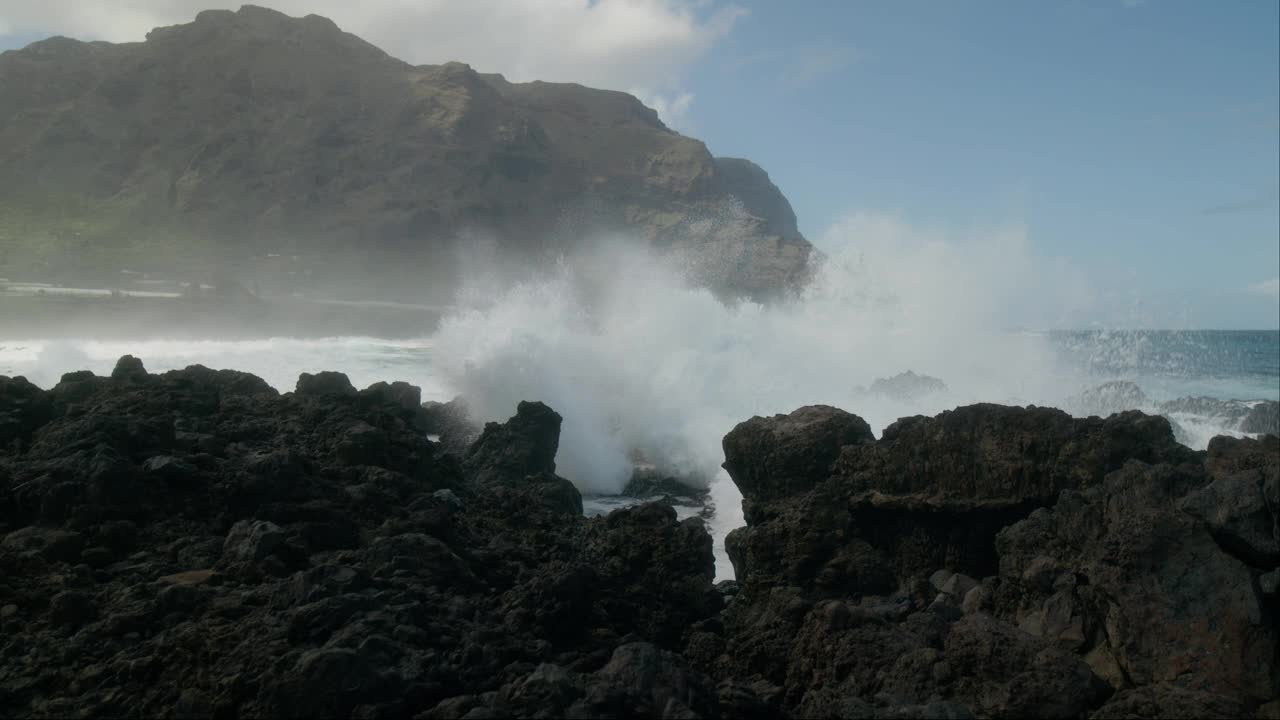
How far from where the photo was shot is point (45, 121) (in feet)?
217

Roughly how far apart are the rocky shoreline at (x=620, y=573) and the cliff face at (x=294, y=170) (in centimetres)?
5146

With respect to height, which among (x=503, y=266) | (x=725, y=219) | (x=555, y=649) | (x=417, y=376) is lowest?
(x=555, y=649)

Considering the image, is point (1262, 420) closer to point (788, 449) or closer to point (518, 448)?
point (518, 448)

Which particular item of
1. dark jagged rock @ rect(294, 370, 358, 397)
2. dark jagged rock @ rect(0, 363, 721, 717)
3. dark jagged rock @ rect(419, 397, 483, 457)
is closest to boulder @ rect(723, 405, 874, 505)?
dark jagged rock @ rect(0, 363, 721, 717)

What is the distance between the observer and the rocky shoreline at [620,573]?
12.1 feet

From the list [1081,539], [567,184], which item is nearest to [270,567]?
[1081,539]

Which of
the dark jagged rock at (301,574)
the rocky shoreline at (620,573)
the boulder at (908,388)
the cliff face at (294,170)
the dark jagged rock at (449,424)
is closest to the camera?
the dark jagged rock at (301,574)

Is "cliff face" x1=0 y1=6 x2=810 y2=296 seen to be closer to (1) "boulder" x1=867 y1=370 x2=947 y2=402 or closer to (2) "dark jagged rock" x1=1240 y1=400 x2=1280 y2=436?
(1) "boulder" x1=867 y1=370 x2=947 y2=402

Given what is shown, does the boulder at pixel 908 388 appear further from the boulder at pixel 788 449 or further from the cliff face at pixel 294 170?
the cliff face at pixel 294 170

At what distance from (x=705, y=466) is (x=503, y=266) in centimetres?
6112

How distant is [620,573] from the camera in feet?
19.9

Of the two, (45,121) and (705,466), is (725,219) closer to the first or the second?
(45,121)

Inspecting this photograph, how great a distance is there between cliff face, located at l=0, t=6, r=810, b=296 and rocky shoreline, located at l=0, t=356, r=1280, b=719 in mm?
51456

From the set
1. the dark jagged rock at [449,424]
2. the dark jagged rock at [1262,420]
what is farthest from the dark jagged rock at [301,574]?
the dark jagged rock at [1262,420]
